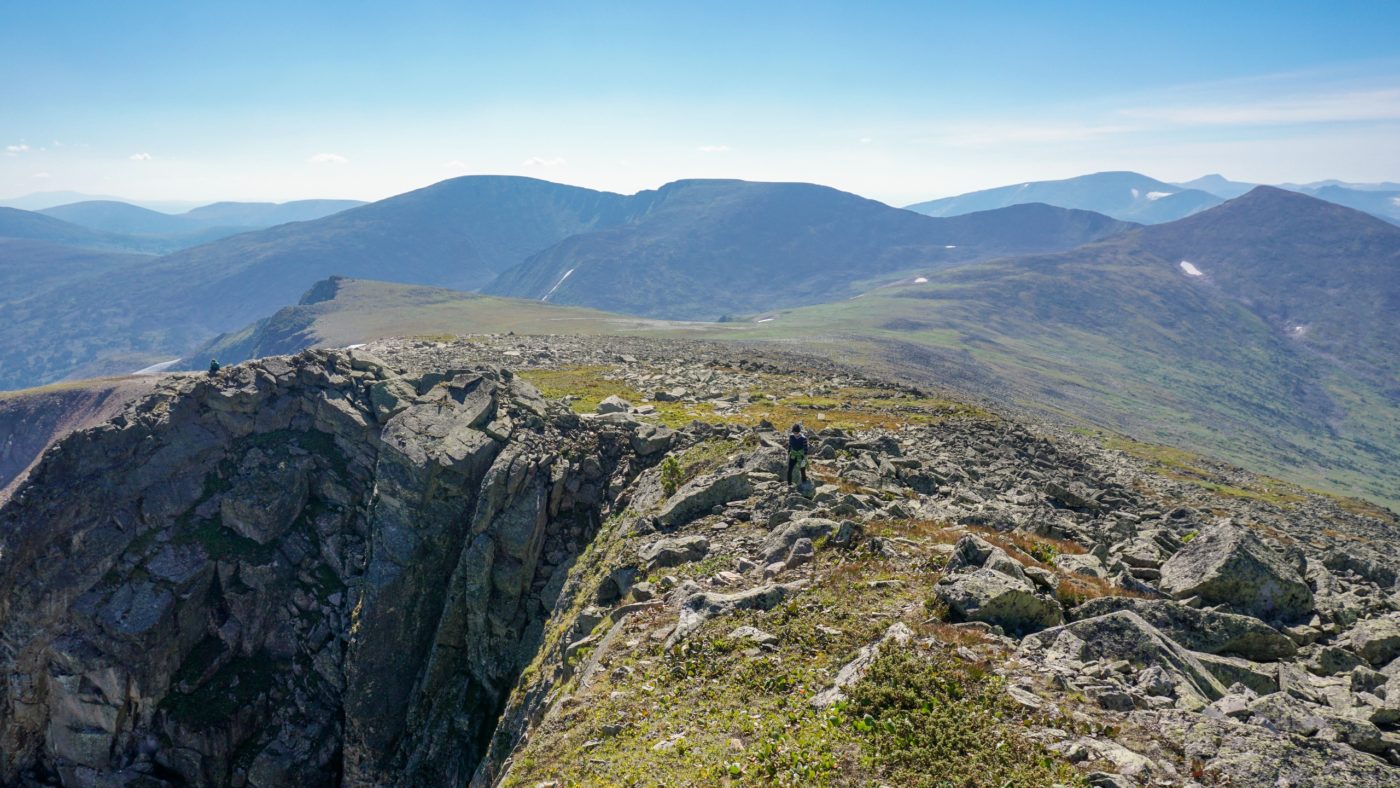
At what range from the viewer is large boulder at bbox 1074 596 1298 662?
17.4 meters

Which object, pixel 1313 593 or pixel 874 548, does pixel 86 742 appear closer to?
pixel 874 548

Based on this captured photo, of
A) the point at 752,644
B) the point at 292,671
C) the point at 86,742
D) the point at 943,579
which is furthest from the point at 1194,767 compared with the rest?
the point at 86,742

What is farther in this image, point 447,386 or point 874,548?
point 447,386

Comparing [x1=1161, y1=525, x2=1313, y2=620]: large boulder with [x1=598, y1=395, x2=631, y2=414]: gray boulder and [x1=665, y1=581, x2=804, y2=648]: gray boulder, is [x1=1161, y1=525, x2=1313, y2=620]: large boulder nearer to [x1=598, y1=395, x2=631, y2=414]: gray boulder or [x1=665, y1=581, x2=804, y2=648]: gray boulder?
[x1=665, y1=581, x2=804, y2=648]: gray boulder

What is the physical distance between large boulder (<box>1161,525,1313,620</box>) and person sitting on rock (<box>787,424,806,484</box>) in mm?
13296

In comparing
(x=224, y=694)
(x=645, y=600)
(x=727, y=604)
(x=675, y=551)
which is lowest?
(x=224, y=694)

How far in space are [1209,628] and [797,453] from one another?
582 inches

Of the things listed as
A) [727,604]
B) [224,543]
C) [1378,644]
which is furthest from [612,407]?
[1378,644]

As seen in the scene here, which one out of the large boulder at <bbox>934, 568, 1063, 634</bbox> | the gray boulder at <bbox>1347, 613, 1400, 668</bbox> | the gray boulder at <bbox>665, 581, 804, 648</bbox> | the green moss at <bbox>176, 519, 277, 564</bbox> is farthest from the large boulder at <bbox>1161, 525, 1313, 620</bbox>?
the green moss at <bbox>176, 519, 277, 564</bbox>

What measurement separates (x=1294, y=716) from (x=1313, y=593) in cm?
991

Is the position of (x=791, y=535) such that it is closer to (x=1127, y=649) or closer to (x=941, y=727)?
(x=941, y=727)

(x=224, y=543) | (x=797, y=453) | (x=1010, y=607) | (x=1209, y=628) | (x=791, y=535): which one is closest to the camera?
(x=1209, y=628)

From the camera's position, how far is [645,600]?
2347cm

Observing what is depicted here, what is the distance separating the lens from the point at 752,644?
61.5 feet
